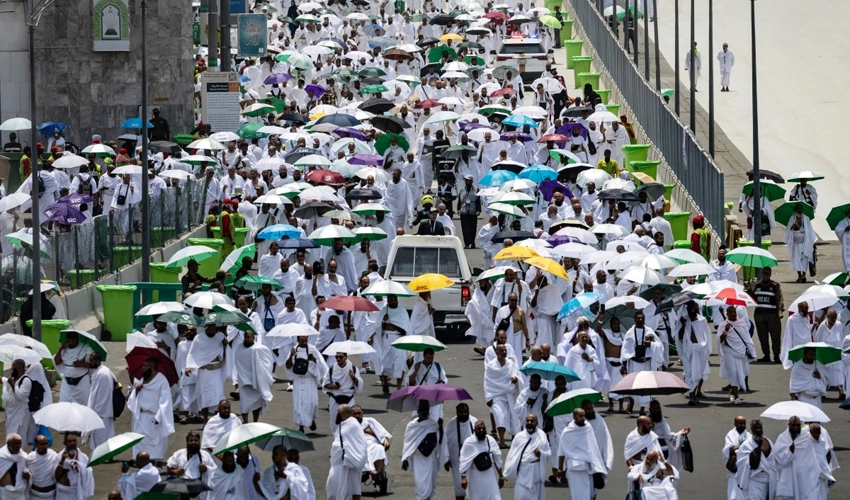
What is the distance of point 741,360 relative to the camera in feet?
74.3

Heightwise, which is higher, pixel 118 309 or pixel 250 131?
pixel 250 131

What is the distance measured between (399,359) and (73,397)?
454cm

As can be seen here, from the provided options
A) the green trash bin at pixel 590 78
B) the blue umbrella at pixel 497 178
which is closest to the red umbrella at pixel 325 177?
the blue umbrella at pixel 497 178

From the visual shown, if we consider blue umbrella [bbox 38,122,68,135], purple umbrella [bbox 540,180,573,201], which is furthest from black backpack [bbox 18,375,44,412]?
blue umbrella [bbox 38,122,68,135]

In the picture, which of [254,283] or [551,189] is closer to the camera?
[254,283]

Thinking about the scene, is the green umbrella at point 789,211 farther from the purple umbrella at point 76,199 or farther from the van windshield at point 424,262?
the purple umbrella at point 76,199

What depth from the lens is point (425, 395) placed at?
17.5m

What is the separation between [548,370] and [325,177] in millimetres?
13708

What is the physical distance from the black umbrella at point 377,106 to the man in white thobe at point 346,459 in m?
23.4

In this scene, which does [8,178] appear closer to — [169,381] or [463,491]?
[169,381]

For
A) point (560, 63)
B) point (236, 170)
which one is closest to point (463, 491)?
point (236, 170)

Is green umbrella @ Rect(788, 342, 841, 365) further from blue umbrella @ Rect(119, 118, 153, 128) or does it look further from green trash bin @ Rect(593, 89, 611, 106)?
green trash bin @ Rect(593, 89, 611, 106)

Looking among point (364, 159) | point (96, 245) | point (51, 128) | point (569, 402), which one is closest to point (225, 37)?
point (51, 128)

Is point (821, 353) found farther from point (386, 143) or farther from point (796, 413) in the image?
point (386, 143)
